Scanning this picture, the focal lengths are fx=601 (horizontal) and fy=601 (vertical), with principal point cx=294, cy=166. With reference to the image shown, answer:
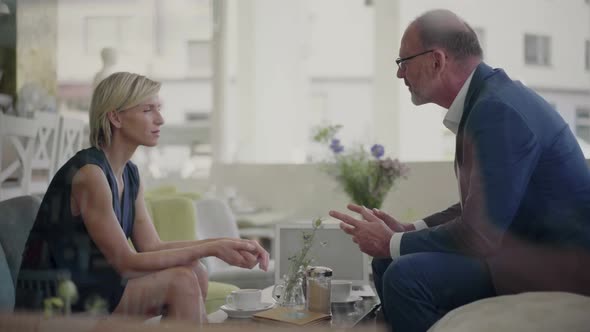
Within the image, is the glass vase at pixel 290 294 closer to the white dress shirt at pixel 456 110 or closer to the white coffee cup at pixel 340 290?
the white coffee cup at pixel 340 290

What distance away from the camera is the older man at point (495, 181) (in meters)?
0.92

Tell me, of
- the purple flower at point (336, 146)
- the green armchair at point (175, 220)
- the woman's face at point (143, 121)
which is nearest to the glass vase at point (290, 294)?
the green armchair at point (175, 220)

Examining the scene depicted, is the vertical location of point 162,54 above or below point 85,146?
above

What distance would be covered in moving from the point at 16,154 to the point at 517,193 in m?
0.81

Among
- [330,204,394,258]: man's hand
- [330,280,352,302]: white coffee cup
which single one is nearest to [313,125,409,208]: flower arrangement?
[330,280,352,302]: white coffee cup

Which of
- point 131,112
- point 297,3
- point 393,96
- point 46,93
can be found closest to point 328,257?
point 393,96

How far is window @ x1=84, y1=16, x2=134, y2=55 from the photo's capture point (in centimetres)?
99

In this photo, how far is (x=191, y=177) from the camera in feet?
4.51

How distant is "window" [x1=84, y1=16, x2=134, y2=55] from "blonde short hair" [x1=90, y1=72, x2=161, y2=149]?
0.05 metres

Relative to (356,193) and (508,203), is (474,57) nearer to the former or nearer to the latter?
(508,203)

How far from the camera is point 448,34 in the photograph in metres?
0.95

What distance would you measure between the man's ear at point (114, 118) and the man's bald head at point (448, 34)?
508 mm

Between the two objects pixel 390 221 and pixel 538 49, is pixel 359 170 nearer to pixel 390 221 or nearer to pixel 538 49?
pixel 390 221

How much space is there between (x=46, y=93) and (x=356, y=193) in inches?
46.1
